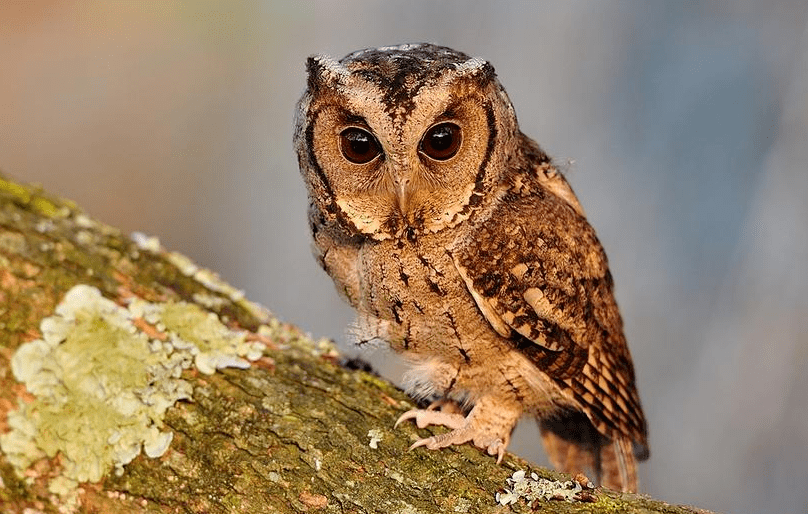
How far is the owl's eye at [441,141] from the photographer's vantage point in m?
2.00

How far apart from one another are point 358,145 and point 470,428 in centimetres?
81

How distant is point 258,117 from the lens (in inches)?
242

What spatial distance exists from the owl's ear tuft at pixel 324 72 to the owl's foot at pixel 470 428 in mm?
882

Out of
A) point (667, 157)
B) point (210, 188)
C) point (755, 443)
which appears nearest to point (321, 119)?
point (667, 157)

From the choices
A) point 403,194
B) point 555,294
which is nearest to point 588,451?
point 555,294

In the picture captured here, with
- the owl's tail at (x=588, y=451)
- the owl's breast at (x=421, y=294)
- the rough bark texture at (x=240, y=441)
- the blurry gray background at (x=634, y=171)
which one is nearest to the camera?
the rough bark texture at (x=240, y=441)

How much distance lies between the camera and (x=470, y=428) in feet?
6.89

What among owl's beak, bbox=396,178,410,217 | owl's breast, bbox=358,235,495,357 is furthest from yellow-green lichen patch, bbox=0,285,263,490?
owl's beak, bbox=396,178,410,217

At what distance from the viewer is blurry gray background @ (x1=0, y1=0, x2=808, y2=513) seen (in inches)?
170

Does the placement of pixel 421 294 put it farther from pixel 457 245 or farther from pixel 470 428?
pixel 470 428

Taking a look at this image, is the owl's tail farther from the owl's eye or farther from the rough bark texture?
the owl's eye

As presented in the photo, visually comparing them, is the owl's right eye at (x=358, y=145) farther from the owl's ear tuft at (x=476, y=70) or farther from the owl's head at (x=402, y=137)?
the owl's ear tuft at (x=476, y=70)

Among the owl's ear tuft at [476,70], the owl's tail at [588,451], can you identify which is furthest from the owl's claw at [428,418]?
the owl's ear tuft at [476,70]

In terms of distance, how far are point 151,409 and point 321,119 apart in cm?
85
